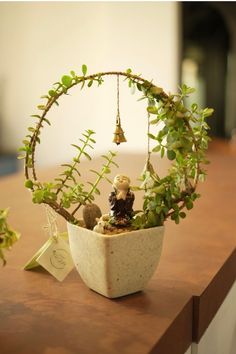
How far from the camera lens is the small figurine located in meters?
0.68

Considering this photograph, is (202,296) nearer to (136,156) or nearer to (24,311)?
(24,311)

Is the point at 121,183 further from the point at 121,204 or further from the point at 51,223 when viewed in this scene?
the point at 51,223

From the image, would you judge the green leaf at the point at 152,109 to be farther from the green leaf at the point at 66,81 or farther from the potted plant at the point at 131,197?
the green leaf at the point at 66,81

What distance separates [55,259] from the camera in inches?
30.1

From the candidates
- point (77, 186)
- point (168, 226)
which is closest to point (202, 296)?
point (77, 186)

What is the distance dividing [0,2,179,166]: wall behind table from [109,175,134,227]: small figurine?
98.0 inches

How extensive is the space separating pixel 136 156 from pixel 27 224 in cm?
131

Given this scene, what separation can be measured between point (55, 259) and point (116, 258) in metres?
0.15

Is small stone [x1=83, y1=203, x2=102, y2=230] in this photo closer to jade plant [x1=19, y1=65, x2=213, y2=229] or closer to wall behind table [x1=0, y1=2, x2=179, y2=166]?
jade plant [x1=19, y1=65, x2=213, y2=229]

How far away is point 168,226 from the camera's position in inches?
42.0

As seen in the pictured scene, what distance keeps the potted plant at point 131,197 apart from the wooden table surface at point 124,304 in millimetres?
41

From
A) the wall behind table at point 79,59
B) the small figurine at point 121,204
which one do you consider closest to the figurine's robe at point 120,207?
the small figurine at point 121,204

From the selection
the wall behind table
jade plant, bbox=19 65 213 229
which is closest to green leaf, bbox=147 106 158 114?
jade plant, bbox=19 65 213 229

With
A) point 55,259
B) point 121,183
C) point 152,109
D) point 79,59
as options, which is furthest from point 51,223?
point 79,59
